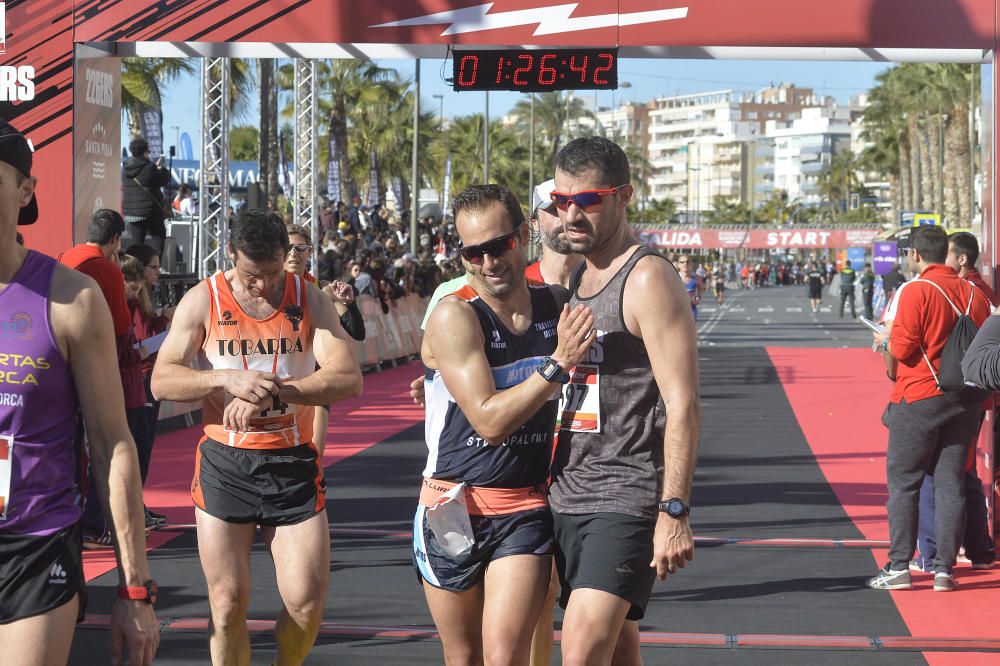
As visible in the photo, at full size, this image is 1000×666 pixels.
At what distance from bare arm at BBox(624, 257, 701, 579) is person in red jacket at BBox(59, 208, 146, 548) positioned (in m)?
4.20

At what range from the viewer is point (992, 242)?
358 inches

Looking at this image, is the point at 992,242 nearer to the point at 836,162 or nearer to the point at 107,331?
the point at 107,331

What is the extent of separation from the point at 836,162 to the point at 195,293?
151162 millimetres

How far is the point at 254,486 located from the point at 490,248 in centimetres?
142

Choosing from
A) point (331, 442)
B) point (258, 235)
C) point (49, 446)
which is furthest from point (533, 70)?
point (49, 446)

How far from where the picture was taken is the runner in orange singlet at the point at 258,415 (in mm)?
5043

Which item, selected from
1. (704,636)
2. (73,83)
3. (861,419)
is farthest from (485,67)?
(861,419)

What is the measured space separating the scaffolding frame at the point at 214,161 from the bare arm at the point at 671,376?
14382mm

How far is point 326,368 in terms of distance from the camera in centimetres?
523

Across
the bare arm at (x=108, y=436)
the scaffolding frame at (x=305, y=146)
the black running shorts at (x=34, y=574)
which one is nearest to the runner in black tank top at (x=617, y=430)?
the bare arm at (x=108, y=436)

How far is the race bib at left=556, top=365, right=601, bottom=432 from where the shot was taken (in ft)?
13.9

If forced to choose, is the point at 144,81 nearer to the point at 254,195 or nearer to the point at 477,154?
the point at 254,195

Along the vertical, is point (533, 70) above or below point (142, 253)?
above

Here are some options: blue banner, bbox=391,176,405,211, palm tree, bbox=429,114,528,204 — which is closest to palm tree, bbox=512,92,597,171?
palm tree, bbox=429,114,528,204
